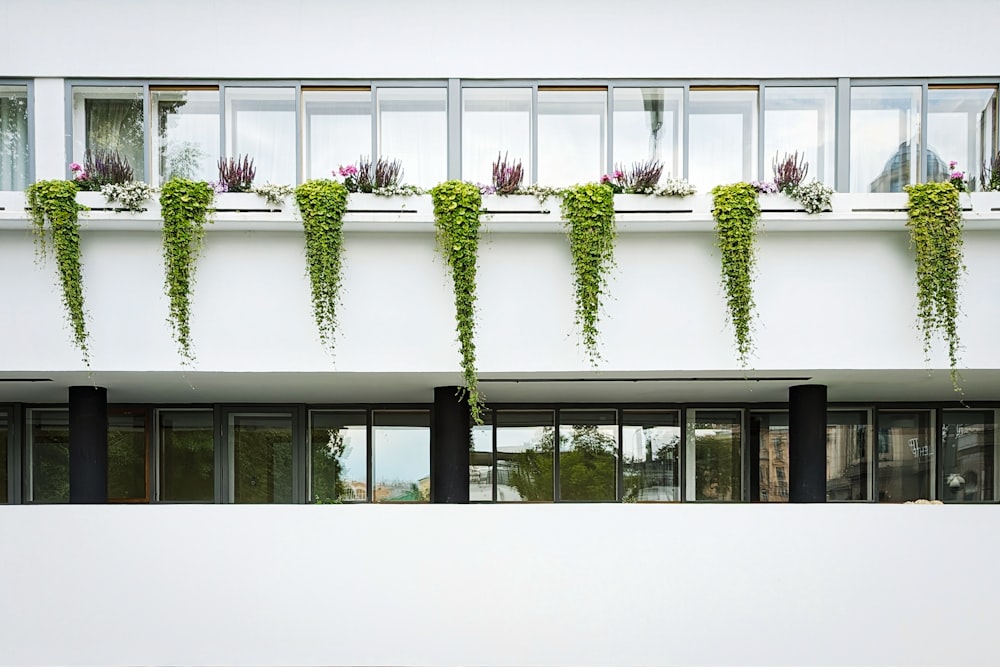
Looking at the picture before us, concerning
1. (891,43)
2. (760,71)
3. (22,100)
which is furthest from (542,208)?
(22,100)

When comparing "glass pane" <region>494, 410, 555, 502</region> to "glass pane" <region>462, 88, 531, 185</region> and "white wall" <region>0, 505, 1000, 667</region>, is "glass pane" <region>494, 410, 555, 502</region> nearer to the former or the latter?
"white wall" <region>0, 505, 1000, 667</region>

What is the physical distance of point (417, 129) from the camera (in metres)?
9.02

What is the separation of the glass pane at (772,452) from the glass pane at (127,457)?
9.73 m

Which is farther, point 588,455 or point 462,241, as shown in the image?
point 588,455

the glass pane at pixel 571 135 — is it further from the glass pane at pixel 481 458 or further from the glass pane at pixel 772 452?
the glass pane at pixel 772 452

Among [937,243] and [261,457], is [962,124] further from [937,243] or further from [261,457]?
[261,457]

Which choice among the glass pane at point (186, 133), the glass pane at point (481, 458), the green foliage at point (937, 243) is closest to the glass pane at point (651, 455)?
the glass pane at point (481, 458)

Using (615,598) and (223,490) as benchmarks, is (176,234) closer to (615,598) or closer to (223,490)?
(223,490)

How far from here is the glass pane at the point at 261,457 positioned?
1164cm

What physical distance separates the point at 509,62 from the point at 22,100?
19.2 feet

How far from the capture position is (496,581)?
7.72m

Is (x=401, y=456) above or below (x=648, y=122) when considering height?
below

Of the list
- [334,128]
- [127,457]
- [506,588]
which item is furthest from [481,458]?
[334,128]

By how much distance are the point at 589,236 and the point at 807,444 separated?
422 centimetres
